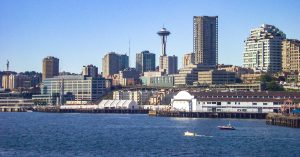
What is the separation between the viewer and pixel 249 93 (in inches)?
7210

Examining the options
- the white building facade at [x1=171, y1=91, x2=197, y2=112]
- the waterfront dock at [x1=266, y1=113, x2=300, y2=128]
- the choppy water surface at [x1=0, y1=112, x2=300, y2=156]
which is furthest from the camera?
the white building facade at [x1=171, y1=91, x2=197, y2=112]

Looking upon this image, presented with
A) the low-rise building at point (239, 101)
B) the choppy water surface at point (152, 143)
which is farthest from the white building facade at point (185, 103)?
the choppy water surface at point (152, 143)

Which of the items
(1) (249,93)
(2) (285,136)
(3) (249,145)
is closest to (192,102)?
(1) (249,93)

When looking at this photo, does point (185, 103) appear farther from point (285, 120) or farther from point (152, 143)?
point (152, 143)

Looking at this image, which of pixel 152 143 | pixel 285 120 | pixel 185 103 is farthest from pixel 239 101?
pixel 152 143

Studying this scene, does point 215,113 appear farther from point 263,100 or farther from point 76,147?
point 76,147

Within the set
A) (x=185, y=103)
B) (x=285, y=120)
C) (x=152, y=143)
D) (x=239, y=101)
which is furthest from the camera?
(x=185, y=103)

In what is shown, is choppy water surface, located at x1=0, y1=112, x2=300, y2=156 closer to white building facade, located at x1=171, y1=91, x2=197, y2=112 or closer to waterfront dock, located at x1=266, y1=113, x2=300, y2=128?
waterfront dock, located at x1=266, y1=113, x2=300, y2=128

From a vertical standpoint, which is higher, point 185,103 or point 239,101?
point 239,101

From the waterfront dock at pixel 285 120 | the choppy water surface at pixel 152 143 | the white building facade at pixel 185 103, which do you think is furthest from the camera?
the white building facade at pixel 185 103

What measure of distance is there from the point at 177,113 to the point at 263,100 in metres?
27.0

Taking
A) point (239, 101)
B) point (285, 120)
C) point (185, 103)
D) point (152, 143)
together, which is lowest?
point (152, 143)

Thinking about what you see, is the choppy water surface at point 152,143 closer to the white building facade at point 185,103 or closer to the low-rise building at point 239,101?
the low-rise building at point 239,101

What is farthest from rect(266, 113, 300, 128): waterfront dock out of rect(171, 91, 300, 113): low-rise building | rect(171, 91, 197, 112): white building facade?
rect(171, 91, 197, 112): white building facade
